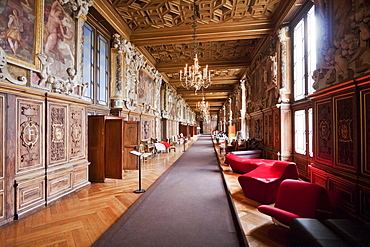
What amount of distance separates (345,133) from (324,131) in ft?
1.56

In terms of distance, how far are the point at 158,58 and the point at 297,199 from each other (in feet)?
30.7

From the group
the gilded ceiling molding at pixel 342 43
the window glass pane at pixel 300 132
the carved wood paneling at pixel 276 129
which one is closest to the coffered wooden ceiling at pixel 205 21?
the gilded ceiling molding at pixel 342 43

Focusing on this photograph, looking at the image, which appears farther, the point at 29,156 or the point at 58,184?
the point at 58,184

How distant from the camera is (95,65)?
18.2ft

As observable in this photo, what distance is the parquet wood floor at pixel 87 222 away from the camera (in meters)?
2.38

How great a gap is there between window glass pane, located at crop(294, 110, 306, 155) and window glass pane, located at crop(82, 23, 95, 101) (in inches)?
238

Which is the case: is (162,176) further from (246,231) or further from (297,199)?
(297,199)

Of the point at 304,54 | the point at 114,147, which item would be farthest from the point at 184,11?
the point at 114,147

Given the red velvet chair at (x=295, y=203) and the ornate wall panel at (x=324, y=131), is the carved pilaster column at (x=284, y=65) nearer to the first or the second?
the ornate wall panel at (x=324, y=131)

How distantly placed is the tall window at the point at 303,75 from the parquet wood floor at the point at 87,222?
2.25m

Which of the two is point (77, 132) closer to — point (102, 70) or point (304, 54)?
point (102, 70)

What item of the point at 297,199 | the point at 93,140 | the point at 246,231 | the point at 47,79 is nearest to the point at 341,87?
the point at 297,199

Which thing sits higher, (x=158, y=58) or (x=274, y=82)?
(x=158, y=58)

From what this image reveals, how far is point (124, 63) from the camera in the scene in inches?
261
